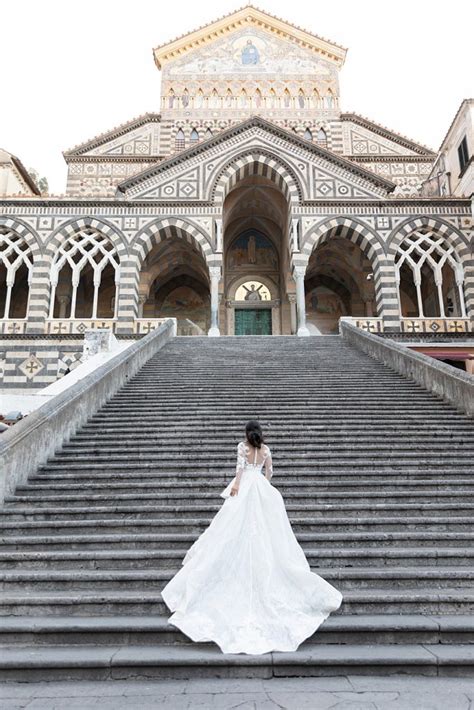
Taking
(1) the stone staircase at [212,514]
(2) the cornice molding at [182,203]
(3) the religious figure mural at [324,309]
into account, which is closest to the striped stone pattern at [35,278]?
(2) the cornice molding at [182,203]

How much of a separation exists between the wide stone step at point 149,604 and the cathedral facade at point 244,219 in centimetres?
1641

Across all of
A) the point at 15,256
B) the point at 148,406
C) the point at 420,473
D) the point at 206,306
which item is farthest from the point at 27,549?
the point at 206,306

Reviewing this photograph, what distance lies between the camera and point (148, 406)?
10266 millimetres

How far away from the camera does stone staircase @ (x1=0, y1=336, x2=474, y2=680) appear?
4.01 metres

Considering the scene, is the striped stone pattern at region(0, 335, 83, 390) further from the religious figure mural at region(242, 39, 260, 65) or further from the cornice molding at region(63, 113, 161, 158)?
the religious figure mural at region(242, 39, 260, 65)

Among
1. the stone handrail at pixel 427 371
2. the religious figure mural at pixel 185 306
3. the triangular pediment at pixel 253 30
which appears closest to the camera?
the stone handrail at pixel 427 371

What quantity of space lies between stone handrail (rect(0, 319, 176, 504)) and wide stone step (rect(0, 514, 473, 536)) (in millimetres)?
814

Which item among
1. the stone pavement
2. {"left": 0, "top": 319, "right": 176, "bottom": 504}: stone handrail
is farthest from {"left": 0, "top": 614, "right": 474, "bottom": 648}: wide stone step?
{"left": 0, "top": 319, "right": 176, "bottom": 504}: stone handrail

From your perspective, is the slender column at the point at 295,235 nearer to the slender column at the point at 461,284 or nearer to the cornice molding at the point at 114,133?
the slender column at the point at 461,284

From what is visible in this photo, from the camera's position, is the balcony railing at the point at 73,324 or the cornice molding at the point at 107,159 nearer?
the balcony railing at the point at 73,324

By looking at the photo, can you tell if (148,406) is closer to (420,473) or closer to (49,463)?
(49,463)

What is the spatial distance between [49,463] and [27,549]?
6.75ft

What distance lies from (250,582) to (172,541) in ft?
5.59

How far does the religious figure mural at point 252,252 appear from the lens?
27.8 m
